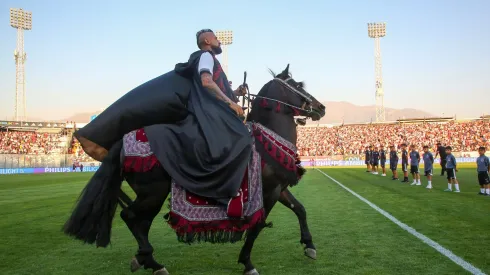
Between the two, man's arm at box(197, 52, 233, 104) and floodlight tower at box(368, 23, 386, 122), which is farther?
floodlight tower at box(368, 23, 386, 122)

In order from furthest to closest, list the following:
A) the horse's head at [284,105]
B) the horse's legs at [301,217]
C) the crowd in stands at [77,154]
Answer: the crowd in stands at [77,154], the horse's legs at [301,217], the horse's head at [284,105]

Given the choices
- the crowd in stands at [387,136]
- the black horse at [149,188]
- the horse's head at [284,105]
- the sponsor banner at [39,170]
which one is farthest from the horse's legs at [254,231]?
the crowd in stands at [387,136]

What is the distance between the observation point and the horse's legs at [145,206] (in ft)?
16.5

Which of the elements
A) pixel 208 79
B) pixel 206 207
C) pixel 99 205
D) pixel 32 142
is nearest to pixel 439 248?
pixel 206 207

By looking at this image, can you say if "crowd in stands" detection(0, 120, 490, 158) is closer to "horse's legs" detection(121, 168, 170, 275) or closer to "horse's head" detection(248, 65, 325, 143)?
"horse's legs" detection(121, 168, 170, 275)

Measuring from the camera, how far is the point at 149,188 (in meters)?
5.07

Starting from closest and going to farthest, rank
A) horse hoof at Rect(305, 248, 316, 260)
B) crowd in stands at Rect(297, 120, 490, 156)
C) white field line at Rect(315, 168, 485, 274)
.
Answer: white field line at Rect(315, 168, 485, 274) → horse hoof at Rect(305, 248, 316, 260) → crowd in stands at Rect(297, 120, 490, 156)

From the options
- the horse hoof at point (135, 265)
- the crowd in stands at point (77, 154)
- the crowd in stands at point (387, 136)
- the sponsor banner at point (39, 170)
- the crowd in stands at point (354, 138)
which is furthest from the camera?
the crowd in stands at point (387, 136)

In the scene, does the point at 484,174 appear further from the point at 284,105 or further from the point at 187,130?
the point at 187,130

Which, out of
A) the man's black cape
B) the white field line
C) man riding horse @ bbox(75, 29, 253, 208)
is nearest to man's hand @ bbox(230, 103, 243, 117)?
man riding horse @ bbox(75, 29, 253, 208)

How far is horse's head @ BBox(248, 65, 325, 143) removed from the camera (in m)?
5.49

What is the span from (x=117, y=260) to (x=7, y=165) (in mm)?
46383

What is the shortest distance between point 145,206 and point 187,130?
1.07 m

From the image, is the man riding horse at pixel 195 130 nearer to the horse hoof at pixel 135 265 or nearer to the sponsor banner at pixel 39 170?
the horse hoof at pixel 135 265
